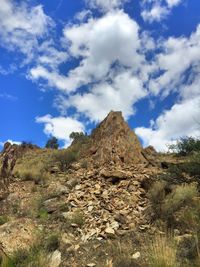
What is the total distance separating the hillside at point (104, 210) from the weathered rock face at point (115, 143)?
0.16 feet

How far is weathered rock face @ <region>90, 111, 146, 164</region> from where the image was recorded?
18391 millimetres

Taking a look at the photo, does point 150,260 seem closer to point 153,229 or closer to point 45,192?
point 153,229

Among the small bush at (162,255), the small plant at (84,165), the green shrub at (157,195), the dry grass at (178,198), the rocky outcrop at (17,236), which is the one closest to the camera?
the small bush at (162,255)

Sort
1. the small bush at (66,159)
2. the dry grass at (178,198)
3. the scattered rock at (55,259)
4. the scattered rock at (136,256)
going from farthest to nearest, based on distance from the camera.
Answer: the small bush at (66,159) → the dry grass at (178,198) → the scattered rock at (55,259) → the scattered rock at (136,256)

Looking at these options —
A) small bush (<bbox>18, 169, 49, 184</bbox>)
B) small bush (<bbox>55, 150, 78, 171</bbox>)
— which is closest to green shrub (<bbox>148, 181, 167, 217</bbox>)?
small bush (<bbox>18, 169, 49, 184</bbox>)

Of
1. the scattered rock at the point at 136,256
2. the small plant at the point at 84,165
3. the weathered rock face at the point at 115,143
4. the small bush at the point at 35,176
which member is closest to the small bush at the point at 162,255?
the scattered rock at the point at 136,256

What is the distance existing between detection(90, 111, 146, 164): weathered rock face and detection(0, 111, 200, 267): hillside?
0.05 meters

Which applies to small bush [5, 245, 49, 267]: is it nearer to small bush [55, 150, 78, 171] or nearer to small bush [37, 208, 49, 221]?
small bush [37, 208, 49, 221]

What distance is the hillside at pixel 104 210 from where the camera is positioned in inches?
395

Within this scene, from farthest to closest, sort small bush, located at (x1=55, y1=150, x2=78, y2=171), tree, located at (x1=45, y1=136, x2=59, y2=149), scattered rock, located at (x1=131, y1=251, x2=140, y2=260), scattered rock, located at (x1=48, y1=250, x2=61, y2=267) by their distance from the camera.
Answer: tree, located at (x1=45, y1=136, x2=59, y2=149) → small bush, located at (x1=55, y1=150, x2=78, y2=171) → scattered rock, located at (x1=48, y1=250, x2=61, y2=267) → scattered rock, located at (x1=131, y1=251, x2=140, y2=260)

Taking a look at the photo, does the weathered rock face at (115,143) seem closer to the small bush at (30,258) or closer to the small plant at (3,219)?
the small plant at (3,219)

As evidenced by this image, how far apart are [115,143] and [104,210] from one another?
6.50 meters

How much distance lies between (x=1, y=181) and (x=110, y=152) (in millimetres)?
4877

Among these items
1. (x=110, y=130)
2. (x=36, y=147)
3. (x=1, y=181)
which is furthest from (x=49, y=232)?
(x=36, y=147)
